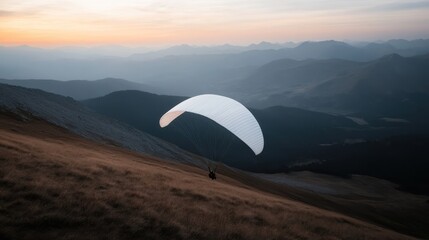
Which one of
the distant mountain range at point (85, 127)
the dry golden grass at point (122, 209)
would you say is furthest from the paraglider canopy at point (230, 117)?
the distant mountain range at point (85, 127)

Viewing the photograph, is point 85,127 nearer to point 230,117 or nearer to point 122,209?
point 230,117

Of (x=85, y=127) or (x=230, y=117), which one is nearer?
(x=230, y=117)

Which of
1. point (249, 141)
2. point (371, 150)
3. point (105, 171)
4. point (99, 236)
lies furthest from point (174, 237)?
point (371, 150)

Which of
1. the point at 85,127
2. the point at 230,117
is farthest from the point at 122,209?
the point at 85,127

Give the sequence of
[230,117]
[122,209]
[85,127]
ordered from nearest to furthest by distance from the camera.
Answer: [122,209] → [230,117] → [85,127]

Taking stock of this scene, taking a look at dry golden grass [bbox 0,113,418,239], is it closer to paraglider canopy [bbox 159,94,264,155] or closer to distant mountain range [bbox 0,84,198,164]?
paraglider canopy [bbox 159,94,264,155]
